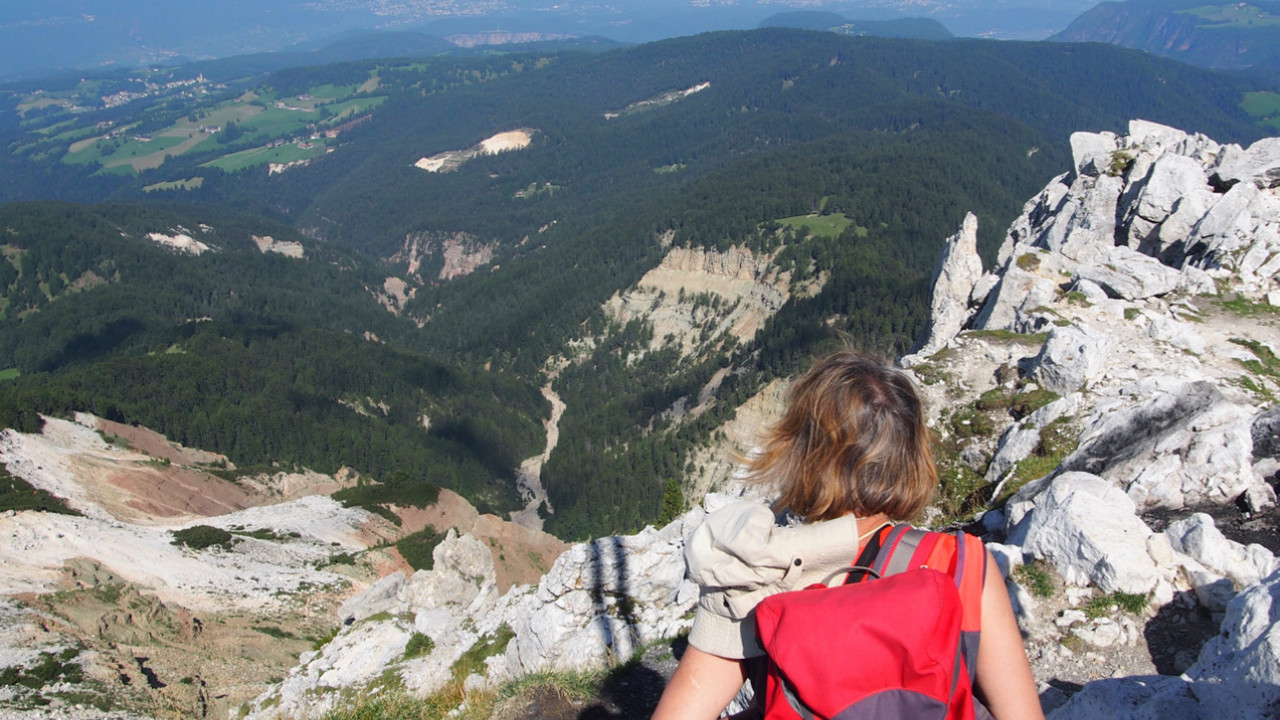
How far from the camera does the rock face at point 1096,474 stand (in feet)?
28.6

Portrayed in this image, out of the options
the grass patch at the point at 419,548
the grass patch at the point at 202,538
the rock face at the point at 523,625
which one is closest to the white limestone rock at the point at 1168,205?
the rock face at the point at 523,625

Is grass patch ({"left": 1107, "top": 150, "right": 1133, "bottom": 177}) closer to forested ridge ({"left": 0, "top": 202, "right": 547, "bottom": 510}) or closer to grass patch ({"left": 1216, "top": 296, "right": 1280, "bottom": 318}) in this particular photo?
grass patch ({"left": 1216, "top": 296, "right": 1280, "bottom": 318})

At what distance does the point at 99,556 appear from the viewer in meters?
36.8

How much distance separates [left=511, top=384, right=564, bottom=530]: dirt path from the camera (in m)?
91.1

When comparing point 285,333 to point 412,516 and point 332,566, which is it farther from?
point 332,566

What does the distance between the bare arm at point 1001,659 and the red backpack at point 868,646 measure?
0.52 meters

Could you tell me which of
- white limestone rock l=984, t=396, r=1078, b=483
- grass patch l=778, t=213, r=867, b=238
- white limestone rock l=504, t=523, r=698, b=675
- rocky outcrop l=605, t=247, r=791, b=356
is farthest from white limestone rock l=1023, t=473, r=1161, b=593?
grass patch l=778, t=213, r=867, b=238

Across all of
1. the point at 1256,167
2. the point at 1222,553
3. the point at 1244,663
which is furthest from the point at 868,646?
the point at 1256,167

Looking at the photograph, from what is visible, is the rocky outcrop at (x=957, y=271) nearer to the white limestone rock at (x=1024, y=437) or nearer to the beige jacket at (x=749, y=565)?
the white limestone rock at (x=1024, y=437)

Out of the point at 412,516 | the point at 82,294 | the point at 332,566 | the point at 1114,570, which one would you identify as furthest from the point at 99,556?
the point at 82,294

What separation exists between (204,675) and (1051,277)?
1486 inches

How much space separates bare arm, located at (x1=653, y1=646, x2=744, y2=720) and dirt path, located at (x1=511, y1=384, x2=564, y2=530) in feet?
268

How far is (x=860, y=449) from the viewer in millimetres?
4227

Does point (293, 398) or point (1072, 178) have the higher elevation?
point (1072, 178)
